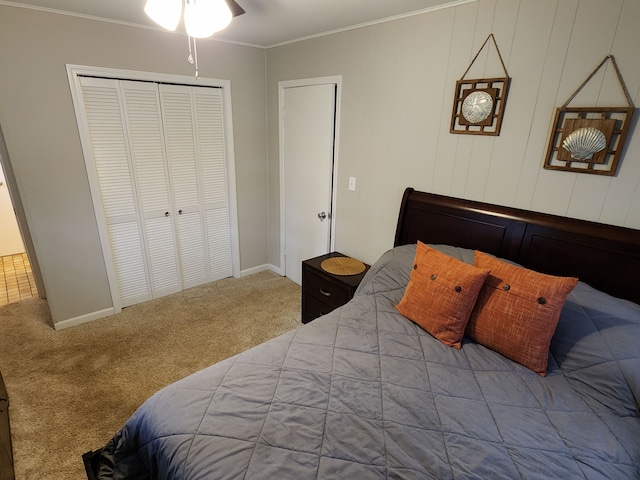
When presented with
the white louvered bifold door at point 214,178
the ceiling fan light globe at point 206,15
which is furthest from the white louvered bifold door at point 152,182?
the ceiling fan light globe at point 206,15

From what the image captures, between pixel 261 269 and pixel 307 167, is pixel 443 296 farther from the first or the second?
pixel 261 269

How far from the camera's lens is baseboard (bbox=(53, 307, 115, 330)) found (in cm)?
276

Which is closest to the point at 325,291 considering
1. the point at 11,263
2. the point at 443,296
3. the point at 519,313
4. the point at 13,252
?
the point at 443,296

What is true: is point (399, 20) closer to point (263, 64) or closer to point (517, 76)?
point (517, 76)

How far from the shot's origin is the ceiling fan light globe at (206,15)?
4.74 feet

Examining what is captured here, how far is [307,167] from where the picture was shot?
320 cm

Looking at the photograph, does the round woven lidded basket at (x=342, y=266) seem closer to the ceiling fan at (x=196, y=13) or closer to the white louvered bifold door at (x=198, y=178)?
the white louvered bifold door at (x=198, y=178)

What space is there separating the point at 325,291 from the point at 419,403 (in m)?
1.48

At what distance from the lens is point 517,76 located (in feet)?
5.98

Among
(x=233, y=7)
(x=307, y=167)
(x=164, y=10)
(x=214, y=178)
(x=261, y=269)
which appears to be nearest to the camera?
(x=164, y=10)

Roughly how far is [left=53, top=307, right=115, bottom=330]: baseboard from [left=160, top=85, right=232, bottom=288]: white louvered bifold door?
0.71 metres

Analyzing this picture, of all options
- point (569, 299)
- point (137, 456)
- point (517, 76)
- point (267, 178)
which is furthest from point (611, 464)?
point (267, 178)

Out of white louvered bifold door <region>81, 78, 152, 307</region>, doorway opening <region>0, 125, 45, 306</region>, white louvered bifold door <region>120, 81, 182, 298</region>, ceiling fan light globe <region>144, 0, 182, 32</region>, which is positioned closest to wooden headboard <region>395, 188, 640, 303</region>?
ceiling fan light globe <region>144, 0, 182, 32</region>

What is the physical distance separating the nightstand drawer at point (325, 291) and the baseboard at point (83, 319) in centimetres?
177
